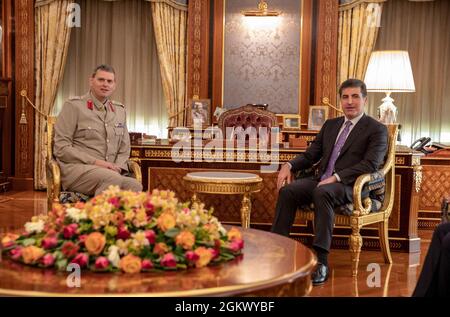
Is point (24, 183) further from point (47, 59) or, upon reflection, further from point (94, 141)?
point (94, 141)

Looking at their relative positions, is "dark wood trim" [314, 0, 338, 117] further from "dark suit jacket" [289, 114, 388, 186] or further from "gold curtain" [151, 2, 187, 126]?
"dark suit jacket" [289, 114, 388, 186]

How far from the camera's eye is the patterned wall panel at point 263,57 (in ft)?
27.3

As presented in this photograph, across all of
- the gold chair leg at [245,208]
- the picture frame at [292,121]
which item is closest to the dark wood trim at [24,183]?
the picture frame at [292,121]

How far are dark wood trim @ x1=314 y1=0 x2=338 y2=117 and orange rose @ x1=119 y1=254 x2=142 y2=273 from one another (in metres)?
6.25

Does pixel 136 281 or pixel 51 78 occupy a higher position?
pixel 51 78

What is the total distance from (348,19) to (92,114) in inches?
182

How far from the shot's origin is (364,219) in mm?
4223

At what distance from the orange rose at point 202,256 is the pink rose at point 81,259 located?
1.22 feet

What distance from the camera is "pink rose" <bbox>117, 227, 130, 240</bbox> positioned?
2320 millimetres

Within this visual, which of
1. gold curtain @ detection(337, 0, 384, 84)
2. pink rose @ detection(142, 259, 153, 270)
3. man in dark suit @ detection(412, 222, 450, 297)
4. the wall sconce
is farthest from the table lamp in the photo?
pink rose @ detection(142, 259, 153, 270)
